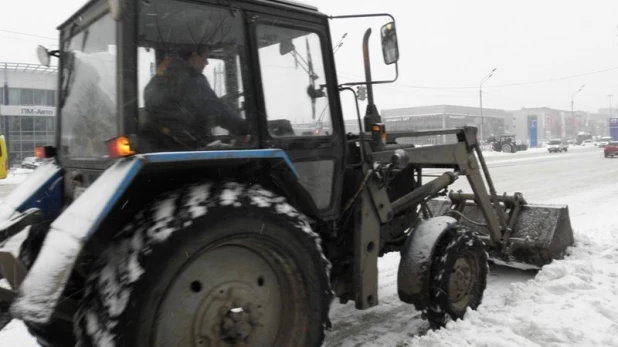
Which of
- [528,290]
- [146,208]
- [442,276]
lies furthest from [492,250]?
[146,208]

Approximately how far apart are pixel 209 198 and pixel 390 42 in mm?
1881

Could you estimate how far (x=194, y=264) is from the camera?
2.42 metres

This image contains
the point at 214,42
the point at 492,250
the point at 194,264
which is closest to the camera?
the point at 194,264

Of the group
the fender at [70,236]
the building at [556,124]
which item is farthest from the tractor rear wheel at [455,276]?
the building at [556,124]

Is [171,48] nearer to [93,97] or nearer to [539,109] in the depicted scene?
[93,97]

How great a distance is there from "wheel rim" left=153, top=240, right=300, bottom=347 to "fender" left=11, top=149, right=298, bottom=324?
45cm

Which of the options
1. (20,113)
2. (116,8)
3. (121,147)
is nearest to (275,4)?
(116,8)

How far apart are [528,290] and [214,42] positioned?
3.60 meters

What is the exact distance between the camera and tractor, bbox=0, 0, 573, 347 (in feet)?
7.23

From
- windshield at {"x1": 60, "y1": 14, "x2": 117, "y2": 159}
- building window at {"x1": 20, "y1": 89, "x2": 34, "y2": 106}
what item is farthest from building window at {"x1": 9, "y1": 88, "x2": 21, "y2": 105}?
windshield at {"x1": 60, "y1": 14, "x2": 117, "y2": 159}

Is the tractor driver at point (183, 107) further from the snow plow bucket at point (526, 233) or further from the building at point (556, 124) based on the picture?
the building at point (556, 124)

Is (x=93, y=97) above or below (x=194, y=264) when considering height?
above

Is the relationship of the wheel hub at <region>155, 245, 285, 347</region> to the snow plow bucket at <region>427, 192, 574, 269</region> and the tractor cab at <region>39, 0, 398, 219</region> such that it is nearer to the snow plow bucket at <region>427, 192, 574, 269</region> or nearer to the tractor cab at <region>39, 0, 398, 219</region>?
the tractor cab at <region>39, 0, 398, 219</region>

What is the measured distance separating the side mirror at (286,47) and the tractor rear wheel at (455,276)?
1.93 metres
